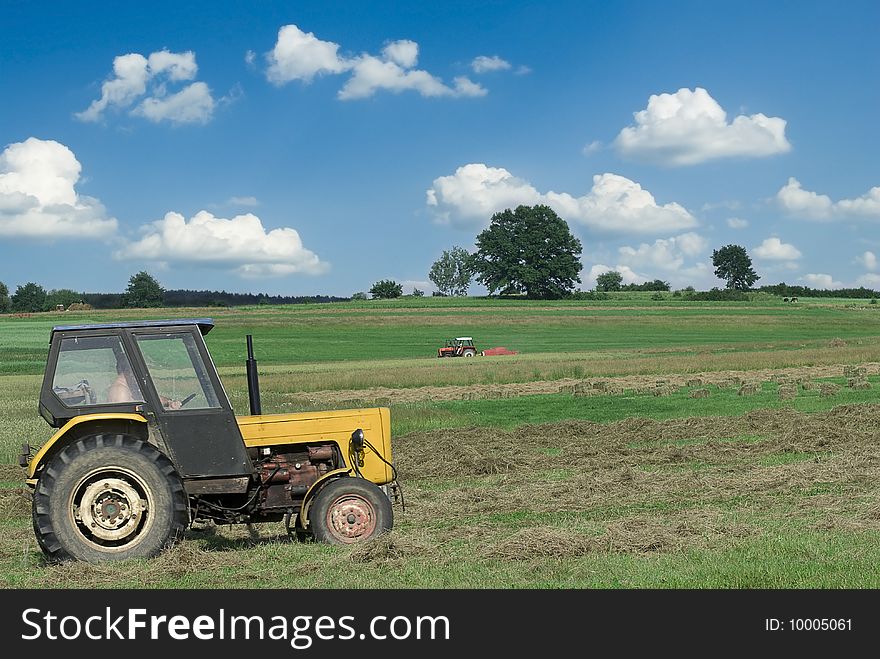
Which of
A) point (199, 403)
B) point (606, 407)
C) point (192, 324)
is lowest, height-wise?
point (606, 407)

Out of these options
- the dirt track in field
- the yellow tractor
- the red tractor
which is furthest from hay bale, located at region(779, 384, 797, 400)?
the red tractor

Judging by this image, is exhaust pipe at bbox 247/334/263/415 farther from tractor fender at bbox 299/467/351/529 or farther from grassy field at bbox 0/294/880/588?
grassy field at bbox 0/294/880/588

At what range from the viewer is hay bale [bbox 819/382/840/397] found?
25.7 meters

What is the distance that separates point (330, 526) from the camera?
8570mm

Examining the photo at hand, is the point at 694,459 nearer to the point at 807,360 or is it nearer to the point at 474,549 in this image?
the point at 474,549

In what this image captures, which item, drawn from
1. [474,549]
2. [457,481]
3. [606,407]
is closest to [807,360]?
[606,407]

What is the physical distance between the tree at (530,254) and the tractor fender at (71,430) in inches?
4429

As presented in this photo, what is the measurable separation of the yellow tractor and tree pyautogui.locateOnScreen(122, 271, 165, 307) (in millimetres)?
98126

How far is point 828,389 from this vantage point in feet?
86.9

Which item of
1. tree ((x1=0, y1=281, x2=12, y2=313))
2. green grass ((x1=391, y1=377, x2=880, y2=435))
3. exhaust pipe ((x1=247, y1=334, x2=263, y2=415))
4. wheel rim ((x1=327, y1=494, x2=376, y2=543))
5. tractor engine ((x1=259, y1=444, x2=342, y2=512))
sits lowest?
green grass ((x1=391, y1=377, x2=880, y2=435))

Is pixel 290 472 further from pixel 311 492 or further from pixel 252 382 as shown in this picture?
pixel 252 382

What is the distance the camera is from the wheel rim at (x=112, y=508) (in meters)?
7.93

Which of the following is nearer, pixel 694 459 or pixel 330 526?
pixel 330 526

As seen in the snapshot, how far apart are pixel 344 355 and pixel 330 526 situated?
53.9 meters
